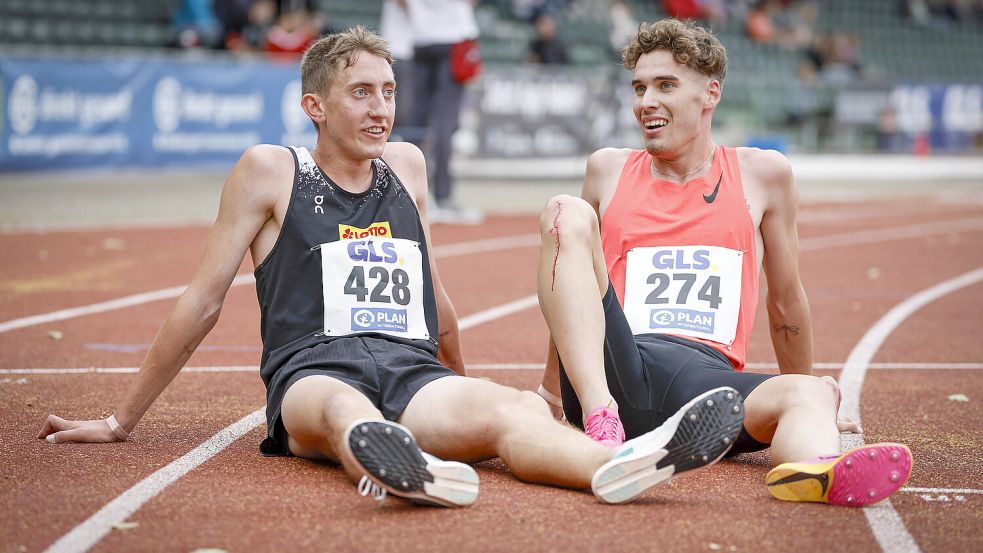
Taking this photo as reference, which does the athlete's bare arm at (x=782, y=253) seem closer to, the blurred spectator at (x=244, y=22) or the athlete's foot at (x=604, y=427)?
the athlete's foot at (x=604, y=427)

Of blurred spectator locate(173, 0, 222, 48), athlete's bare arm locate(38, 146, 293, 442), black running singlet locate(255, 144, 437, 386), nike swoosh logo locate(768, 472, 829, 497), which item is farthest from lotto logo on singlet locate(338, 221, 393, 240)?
blurred spectator locate(173, 0, 222, 48)

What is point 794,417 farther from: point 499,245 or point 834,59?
point 834,59

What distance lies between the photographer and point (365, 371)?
13.4ft

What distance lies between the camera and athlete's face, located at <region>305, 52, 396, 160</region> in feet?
14.2

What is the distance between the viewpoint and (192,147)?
15109mm

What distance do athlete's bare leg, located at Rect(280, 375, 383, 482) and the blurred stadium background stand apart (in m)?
9.22

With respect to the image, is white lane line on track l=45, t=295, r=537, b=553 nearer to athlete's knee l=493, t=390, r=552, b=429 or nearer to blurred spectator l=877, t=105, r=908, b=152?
athlete's knee l=493, t=390, r=552, b=429

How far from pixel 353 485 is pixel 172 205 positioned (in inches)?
402

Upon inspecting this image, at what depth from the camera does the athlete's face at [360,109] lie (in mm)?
4324

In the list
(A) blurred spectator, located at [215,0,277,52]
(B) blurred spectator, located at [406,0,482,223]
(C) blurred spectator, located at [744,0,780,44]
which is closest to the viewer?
(B) blurred spectator, located at [406,0,482,223]

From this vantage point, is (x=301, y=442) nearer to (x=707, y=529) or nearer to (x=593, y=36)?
(x=707, y=529)

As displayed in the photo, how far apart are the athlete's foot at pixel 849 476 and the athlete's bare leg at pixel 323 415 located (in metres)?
1.18

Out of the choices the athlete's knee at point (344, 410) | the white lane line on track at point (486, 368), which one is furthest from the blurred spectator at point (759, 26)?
the athlete's knee at point (344, 410)

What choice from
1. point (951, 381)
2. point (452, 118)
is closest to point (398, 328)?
point (951, 381)
